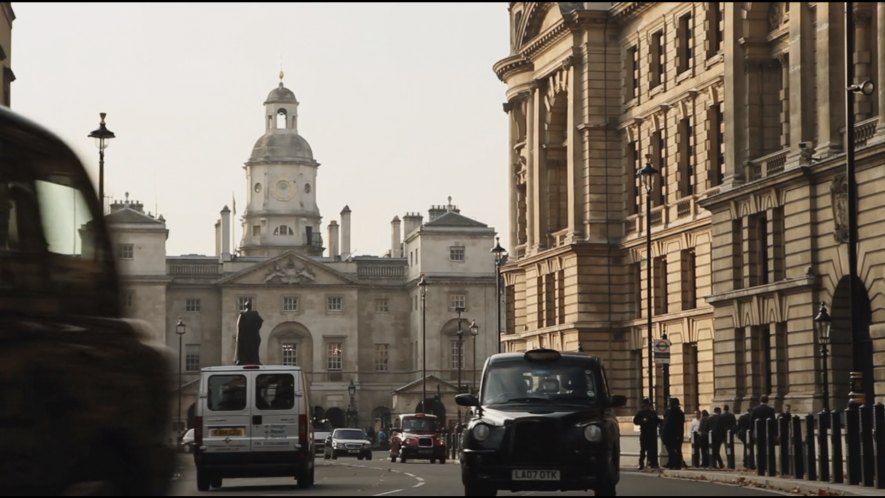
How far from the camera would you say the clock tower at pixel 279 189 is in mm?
186500

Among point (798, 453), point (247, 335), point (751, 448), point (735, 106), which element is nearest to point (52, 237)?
point (798, 453)

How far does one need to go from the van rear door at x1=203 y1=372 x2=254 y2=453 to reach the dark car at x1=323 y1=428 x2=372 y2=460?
48729 mm

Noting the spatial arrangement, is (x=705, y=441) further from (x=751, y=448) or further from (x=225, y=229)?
(x=225, y=229)

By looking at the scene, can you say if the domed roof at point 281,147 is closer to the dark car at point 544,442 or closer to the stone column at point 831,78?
the stone column at point 831,78

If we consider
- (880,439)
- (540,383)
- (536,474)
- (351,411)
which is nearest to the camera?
(536,474)

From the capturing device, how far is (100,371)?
9148 millimetres

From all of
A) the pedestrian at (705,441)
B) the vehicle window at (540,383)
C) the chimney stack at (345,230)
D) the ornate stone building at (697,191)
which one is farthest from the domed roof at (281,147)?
the vehicle window at (540,383)

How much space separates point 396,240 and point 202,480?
136375mm

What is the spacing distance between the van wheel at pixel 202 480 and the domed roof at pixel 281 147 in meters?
157

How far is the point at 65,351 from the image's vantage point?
8.91m

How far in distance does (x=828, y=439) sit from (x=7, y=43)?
113 ft

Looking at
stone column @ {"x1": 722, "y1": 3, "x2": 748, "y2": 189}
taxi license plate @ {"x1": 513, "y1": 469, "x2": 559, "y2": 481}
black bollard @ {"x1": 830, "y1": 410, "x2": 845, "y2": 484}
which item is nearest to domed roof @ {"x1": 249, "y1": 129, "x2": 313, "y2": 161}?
stone column @ {"x1": 722, "y1": 3, "x2": 748, "y2": 189}

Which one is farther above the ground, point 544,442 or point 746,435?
point 544,442

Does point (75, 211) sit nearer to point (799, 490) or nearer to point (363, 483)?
point (799, 490)
